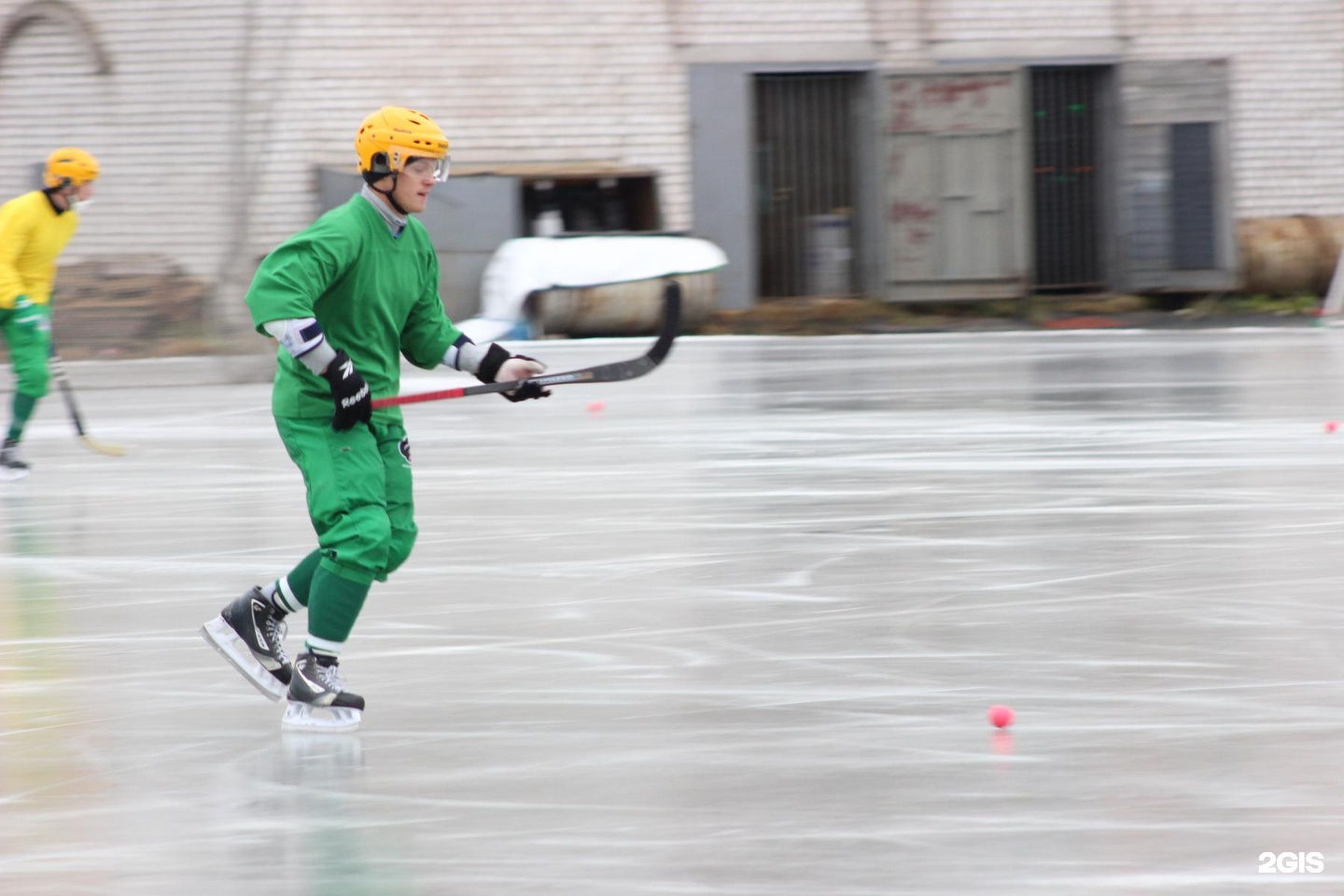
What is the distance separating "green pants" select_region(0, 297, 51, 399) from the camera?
485 inches

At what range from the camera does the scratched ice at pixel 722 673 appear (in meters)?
4.49

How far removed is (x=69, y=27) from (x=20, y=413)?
12857mm

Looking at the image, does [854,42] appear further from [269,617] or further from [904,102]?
[269,617]

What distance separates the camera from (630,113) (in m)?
24.9

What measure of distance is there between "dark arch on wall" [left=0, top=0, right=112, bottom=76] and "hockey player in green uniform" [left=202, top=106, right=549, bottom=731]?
1912 centimetres

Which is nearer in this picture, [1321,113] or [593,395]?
[593,395]

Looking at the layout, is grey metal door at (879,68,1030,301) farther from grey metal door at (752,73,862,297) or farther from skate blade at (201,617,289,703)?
skate blade at (201,617,289,703)

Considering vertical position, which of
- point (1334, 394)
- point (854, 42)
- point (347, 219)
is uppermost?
point (854, 42)

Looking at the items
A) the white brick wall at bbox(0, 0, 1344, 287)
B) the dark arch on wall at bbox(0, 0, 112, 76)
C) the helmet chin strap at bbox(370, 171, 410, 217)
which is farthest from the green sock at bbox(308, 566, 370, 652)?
the dark arch on wall at bbox(0, 0, 112, 76)

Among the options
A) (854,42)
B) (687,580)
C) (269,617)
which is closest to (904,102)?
(854,42)

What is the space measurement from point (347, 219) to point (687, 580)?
280 centimetres

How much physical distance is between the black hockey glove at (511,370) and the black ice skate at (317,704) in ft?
3.30

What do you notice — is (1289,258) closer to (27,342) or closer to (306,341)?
(27,342)

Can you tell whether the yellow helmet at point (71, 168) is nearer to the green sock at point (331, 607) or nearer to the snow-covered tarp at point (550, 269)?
the green sock at point (331, 607)
